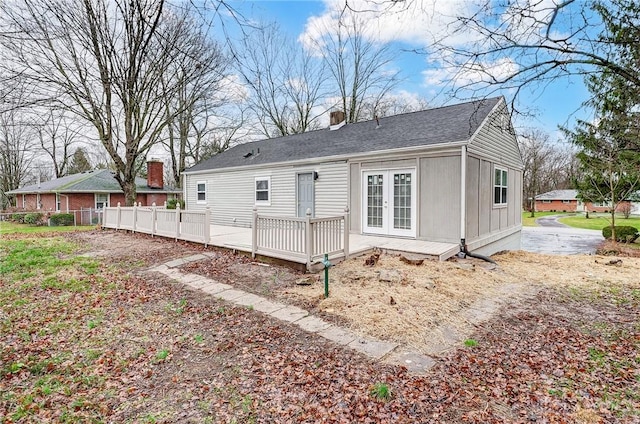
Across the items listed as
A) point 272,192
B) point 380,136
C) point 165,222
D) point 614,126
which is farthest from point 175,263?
point 614,126

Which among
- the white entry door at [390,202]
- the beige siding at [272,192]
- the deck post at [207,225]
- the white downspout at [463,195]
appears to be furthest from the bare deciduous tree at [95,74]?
the white downspout at [463,195]

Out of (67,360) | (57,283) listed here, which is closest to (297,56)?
(57,283)

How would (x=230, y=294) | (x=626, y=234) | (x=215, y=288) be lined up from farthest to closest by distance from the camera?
(x=626, y=234) < (x=215, y=288) < (x=230, y=294)

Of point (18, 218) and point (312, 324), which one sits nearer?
point (312, 324)

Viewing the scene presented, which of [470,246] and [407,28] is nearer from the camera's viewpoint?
[407,28]

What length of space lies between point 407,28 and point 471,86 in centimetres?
142

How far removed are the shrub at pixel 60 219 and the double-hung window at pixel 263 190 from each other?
49.8 ft

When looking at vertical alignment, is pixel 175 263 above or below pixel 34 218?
→ below

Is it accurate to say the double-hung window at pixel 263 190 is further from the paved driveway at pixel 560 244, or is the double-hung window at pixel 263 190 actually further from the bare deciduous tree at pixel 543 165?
the bare deciduous tree at pixel 543 165

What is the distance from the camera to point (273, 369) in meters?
3.15

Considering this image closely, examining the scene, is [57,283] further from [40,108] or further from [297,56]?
[297,56]

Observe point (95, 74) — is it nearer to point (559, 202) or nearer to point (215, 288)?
point (215, 288)

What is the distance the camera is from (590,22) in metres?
3.93

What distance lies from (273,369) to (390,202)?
6.78m
